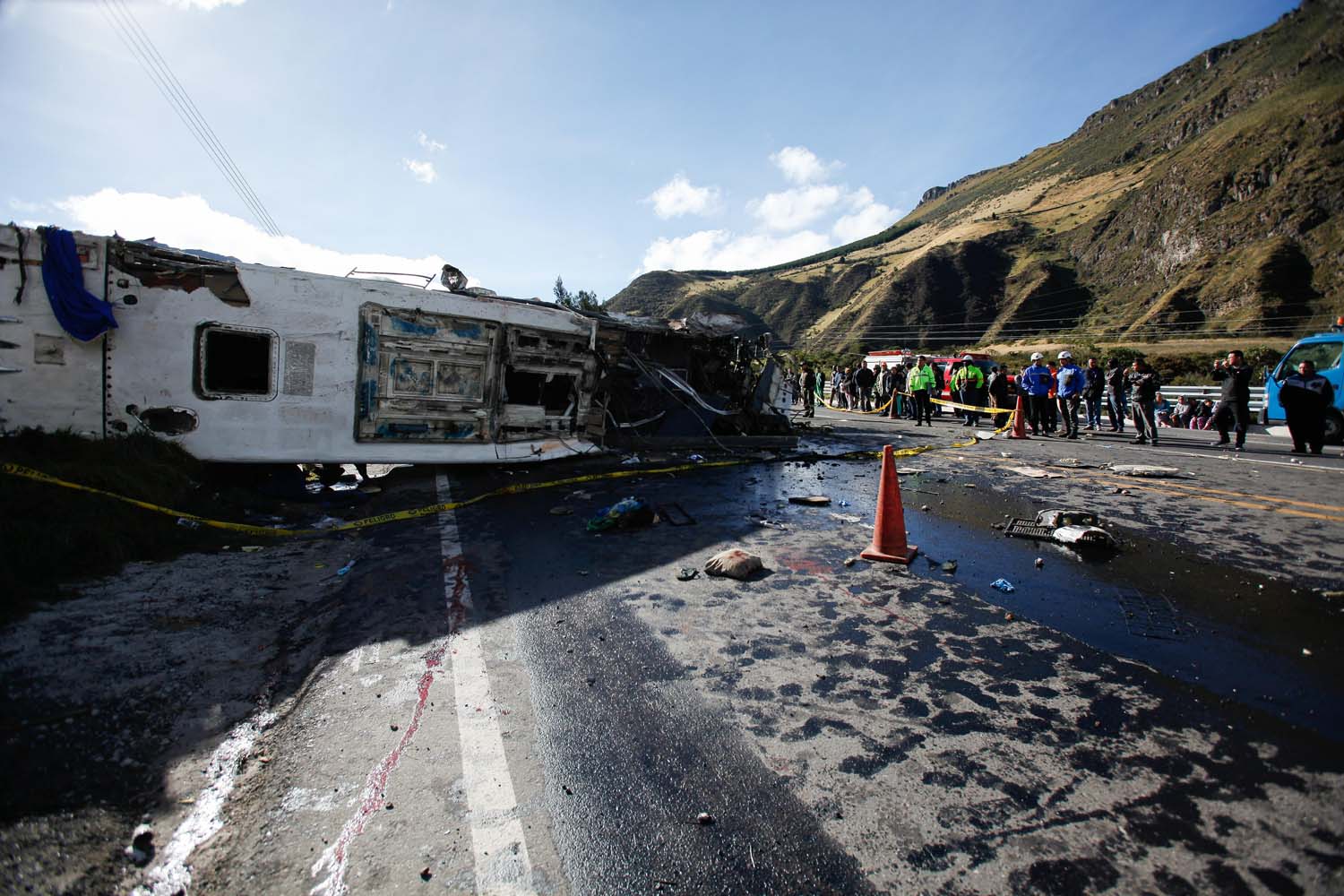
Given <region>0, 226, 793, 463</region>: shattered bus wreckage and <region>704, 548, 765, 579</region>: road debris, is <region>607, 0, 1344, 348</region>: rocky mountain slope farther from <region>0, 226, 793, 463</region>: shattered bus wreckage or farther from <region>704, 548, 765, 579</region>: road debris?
<region>704, 548, 765, 579</region>: road debris

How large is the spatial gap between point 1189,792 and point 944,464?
7.61 m

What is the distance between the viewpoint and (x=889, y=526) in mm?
4668

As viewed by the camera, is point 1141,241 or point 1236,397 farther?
point 1141,241

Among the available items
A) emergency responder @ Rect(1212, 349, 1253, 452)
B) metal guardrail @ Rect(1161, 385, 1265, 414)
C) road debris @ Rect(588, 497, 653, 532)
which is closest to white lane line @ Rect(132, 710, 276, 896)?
road debris @ Rect(588, 497, 653, 532)

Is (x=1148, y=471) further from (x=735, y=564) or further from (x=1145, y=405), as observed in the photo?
(x=735, y=564)

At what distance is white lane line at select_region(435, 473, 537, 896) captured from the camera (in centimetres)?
179

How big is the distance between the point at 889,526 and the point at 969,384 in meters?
14.8

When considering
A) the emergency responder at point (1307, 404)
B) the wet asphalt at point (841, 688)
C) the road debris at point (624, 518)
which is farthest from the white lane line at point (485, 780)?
the emergency responder at point (1307, 404)

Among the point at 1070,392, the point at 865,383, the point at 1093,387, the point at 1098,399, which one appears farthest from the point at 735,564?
the point at 865,383

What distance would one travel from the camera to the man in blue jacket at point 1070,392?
1270 centimetres

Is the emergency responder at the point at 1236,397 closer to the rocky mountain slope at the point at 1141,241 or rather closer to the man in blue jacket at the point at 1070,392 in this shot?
the man in blue jacket at the point at 1070,392

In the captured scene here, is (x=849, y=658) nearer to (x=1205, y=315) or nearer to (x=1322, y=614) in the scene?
(x=1322, y=614)

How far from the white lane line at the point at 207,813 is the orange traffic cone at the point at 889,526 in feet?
12.9

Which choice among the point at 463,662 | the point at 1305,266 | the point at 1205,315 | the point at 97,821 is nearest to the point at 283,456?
the point at 463,662
